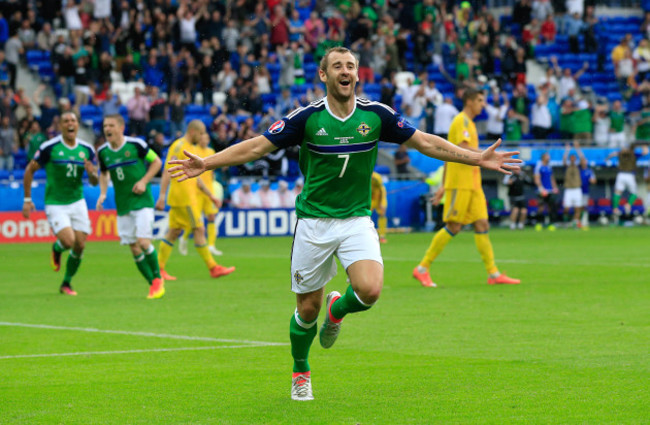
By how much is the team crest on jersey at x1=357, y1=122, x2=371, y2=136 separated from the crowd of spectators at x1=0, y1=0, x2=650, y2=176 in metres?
22.3

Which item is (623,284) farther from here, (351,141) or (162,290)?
(351,141)

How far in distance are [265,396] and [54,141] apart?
935 centimetres

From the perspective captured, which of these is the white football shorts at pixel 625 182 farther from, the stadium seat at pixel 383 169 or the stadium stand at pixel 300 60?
the stadium seat at pixel 383 169

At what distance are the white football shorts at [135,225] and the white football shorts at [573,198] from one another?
22450 mm

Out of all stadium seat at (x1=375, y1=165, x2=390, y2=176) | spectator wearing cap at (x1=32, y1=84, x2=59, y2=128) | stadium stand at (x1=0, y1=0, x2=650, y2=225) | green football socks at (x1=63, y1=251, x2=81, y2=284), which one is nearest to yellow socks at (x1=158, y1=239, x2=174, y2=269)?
green football socks at (x1=63, y1=251, x2=81, y2=284)

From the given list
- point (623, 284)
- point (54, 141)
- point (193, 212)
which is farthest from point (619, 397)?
point (193, 212)

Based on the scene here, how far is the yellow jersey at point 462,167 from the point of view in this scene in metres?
16.3

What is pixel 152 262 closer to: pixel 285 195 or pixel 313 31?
pixel 285 195

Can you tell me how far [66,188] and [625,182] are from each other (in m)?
23.6

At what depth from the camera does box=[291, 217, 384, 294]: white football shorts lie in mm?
8070

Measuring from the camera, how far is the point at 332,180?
26.8 ft

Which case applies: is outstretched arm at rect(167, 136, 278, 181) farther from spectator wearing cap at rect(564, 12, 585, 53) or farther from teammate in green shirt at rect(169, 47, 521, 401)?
spectator wearing cap at rect(564, 12, 585, 53)

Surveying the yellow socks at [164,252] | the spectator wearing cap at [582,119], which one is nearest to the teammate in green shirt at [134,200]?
the yellow socks at [164,252]

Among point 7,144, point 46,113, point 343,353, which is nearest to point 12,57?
point 46,113
